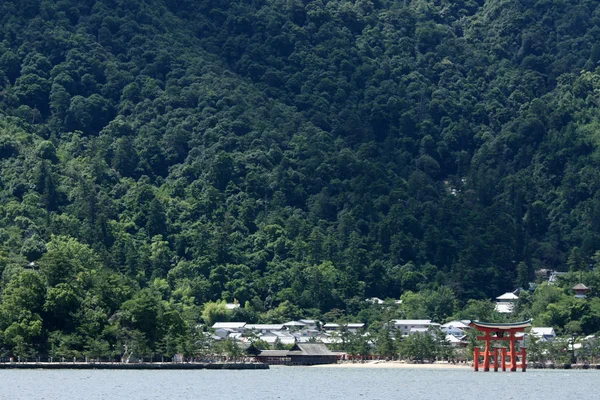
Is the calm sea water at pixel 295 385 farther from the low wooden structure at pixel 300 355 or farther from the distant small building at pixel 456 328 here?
the distant small building at pixel 456 328

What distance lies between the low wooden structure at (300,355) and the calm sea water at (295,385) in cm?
1176

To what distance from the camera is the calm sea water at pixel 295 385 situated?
87750mm

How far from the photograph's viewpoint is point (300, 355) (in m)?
133

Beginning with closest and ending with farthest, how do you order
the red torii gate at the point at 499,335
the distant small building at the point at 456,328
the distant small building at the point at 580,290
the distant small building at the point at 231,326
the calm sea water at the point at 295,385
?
the calm sea water at the point at 295,385
the red torii gate at the point at 499,335
the distant small building at the point at 231,326
the distant small building at the point at 580,290
the distant small building at the point at 456,328

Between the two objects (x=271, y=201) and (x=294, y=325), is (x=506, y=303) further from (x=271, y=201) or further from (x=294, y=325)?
(x=271, y=201)

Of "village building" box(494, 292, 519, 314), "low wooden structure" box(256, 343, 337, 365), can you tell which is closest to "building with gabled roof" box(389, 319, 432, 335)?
"village building" box(494, 292, 519, 314)

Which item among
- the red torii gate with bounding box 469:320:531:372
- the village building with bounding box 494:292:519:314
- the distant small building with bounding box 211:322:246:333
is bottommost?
the red torii gate with bounding box 469:320:531:372

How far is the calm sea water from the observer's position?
87.8 metres

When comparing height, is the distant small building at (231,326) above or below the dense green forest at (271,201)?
below

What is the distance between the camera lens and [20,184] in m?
164

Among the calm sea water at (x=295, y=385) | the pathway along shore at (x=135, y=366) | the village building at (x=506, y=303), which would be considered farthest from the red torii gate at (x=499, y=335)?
the village building at (x=506, y=303)

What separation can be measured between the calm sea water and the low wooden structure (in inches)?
463

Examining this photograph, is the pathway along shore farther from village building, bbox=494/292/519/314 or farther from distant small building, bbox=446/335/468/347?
village building, bbox=494/292/519/314

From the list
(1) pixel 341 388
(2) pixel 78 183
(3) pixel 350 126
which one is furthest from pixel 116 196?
(1) pixel 341 388
